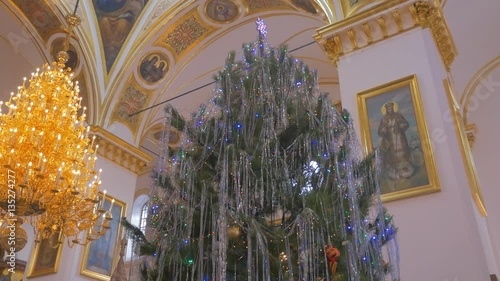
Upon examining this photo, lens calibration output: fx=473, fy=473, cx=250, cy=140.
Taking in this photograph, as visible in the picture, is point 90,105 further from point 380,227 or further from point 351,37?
point 380,227

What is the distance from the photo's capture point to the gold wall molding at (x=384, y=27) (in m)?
6.95

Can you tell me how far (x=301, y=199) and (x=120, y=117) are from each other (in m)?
9.02

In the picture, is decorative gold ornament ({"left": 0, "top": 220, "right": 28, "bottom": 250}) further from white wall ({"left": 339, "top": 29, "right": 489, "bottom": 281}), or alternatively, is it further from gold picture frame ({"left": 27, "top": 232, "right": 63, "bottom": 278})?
white wall ({"left": 339, "top": 29, "right": 489, "bottom": 281})

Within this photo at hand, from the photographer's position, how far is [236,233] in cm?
306

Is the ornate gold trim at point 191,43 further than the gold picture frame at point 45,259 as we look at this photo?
Yes

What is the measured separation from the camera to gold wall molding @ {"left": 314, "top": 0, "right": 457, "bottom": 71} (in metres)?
6.95

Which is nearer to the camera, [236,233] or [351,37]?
[236,233]

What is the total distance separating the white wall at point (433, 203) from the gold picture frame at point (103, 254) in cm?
586

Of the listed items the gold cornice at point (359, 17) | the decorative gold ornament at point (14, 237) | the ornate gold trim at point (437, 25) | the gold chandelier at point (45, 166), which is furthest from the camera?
the gold cornice at point (359, 17)

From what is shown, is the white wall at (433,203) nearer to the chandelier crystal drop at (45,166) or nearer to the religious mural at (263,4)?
the religious mural at (263,4)

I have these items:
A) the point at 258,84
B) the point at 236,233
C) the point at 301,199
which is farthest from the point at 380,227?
the point at 258,84

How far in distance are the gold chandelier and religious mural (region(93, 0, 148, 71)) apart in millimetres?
3269

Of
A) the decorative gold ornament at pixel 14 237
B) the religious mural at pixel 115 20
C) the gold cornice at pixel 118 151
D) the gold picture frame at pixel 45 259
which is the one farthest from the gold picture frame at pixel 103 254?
the religious mural at pixel 115 20

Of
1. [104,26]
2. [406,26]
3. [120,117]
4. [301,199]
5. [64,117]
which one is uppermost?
[104,26]
